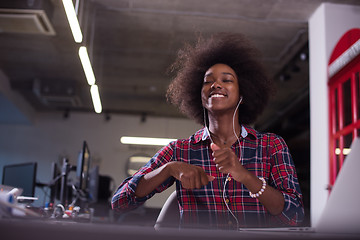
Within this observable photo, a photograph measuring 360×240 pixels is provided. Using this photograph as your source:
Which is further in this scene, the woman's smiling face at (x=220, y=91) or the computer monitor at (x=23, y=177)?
the computer monitor at (x=23, y=177)

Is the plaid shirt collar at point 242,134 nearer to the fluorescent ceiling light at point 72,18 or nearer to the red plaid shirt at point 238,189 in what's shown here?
the red plaid shirt at point 238,189

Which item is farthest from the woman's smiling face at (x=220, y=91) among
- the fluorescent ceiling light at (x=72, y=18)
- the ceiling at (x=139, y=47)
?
the fluorescent ceiling light at (x=72, y=18)

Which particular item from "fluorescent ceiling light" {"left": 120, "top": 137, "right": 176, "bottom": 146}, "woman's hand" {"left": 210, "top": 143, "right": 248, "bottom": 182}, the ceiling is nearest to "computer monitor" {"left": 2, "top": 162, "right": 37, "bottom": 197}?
the ceiling

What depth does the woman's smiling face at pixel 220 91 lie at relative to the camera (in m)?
1.61

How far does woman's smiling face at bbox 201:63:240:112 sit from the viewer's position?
161 centimetres

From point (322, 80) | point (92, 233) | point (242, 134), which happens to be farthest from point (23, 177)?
point (92, 233)

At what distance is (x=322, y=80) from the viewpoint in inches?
168

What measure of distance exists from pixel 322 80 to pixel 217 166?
11.3 feet

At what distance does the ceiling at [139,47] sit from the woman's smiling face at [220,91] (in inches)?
52.8

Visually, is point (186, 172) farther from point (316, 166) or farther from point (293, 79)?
point (293, 79)

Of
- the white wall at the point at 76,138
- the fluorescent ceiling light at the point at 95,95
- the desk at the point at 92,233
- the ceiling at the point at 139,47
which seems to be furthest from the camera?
the white wall at the point at 76,138

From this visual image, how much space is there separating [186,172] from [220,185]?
0.40 meters

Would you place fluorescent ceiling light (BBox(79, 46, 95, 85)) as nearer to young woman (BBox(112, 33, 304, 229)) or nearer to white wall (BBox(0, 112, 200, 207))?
young woman (BBox(112, 33, 304, 229))

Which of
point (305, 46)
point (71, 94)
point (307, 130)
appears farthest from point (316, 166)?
point (71, 94)
